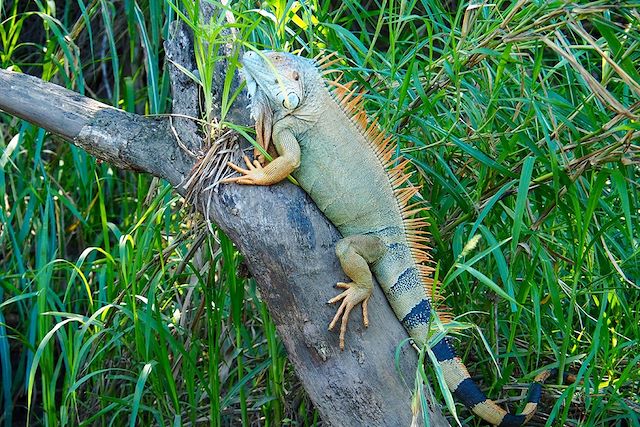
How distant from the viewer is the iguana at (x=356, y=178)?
9.93ft

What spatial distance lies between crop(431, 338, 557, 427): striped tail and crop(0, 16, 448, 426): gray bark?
12 centimetres

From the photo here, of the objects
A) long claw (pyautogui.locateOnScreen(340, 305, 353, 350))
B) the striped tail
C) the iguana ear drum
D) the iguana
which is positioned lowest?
the striped tail

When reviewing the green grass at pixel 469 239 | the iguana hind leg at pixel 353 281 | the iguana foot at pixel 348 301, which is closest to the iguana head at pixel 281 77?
the green grass at pixel 469 239

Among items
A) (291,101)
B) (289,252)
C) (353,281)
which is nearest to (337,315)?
(353,281)

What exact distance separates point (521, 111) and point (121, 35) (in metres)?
2.78

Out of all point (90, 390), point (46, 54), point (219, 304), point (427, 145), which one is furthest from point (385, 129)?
point (90, 390)

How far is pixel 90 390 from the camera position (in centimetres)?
427

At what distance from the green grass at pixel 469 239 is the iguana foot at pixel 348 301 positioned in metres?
0.34

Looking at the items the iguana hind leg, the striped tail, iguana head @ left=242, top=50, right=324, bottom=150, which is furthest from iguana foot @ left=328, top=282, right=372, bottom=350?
iguana head @ left=242, top=50, right=324, bottom=150

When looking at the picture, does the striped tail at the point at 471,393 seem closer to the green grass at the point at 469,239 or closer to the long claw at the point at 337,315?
the green grass at the point at 469,239

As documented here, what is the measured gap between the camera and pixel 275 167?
2879 mm

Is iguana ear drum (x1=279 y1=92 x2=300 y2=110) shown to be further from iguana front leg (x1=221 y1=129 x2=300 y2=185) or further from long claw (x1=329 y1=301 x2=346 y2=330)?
long claw (x1=329 y1=301 x2=346 y2=330)

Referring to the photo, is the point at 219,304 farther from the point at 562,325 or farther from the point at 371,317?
the point at 562,325

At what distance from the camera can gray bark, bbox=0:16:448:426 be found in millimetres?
2875
